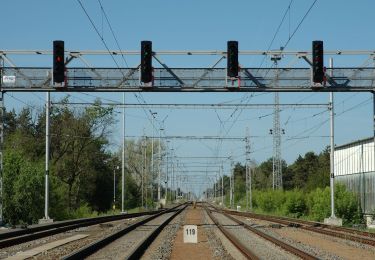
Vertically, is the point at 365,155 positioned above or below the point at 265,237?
above

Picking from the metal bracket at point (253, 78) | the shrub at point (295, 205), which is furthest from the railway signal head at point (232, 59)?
the shrub at point (295, 205)

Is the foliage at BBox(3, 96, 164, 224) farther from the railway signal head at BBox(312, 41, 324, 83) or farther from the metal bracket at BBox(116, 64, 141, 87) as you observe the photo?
the railway signal head at BBox(312, 41, 324, 83)

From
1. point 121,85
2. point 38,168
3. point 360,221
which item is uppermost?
point 121,85

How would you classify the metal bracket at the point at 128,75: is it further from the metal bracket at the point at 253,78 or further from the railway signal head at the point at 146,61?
the metal bracket at the point at 253,78

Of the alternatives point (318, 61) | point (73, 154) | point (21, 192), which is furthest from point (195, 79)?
point (73, 154)

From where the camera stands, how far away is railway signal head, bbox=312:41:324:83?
92.4 ft

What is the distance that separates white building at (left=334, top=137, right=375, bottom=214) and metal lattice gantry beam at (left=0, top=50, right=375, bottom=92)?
21220mm

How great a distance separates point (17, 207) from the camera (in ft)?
155

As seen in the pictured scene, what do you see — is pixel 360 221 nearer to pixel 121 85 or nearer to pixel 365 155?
pixel 365 155

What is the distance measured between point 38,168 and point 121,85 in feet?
65.9

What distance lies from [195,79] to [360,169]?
3466cm

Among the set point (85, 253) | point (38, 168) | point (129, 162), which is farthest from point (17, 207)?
point (129, 162)

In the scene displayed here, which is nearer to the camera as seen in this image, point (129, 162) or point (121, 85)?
point (121, 85)

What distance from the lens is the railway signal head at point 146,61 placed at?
28.7 metres
